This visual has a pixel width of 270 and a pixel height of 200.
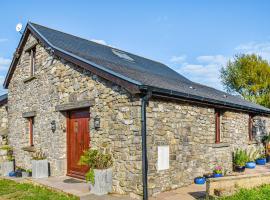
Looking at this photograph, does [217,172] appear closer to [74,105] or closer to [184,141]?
[184,141]

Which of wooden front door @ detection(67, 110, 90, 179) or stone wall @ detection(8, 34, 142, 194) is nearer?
stone wall @ detection(8, 34, 142, 194)

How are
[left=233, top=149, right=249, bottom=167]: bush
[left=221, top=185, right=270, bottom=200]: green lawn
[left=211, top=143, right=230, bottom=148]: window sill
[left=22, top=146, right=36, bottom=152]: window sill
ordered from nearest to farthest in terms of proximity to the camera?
[left=221, top=185, right=270, bottom=200]: green lawn
[left=211, top=143, right=230, bottom=148]: window sill
[left=233, top=149, right=249, bottom=167]: bush
[left=22, top=146, right=36, bottom=152]: window sill

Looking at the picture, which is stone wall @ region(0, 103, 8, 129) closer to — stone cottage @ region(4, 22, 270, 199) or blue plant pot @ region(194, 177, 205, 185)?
stone cottage @ region(4, 22, 270, 199)

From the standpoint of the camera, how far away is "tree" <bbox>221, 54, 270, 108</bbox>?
1099 inches

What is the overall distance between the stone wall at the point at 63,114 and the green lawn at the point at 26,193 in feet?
4.22

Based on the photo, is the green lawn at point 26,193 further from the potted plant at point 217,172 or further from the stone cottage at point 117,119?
the potted plant at point 217,172

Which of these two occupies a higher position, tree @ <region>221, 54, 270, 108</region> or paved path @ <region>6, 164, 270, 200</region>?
tree @ <region>221, 54, 270, 108</region>

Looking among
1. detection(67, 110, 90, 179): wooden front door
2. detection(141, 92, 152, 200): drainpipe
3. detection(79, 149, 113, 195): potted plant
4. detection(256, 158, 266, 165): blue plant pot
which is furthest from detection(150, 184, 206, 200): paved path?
detection(256, 158, 266, 165): blue plant pot

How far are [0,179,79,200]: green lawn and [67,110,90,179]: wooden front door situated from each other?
1.33 m

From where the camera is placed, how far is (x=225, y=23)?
10.3 meters

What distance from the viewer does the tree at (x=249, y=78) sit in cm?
2791

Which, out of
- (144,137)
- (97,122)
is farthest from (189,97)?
(97,122)

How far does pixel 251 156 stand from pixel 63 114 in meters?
8.27

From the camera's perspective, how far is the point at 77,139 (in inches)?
348
